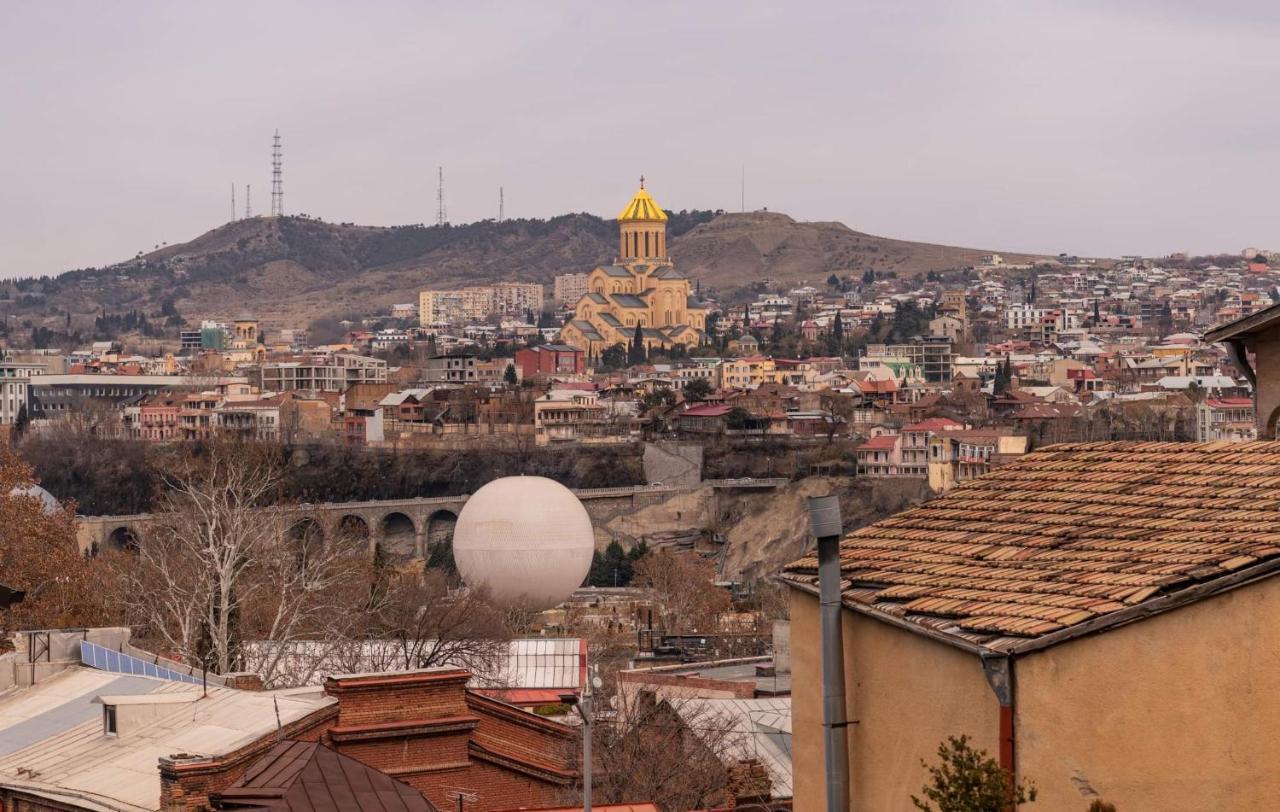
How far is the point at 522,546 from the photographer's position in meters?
51.2

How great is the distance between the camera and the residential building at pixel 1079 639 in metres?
6.43

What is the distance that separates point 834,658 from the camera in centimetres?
736

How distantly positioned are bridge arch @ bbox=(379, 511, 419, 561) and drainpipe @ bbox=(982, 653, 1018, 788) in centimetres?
10035

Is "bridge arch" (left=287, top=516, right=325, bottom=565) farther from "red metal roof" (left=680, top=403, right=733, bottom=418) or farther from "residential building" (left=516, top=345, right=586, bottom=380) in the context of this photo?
"residential building" (left=516, top=345, right=586, bottom=380)

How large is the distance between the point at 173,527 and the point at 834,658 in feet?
152

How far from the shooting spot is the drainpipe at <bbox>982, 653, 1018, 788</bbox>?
6496mm

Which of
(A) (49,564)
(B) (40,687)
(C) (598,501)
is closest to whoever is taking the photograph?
(B) (40,687)

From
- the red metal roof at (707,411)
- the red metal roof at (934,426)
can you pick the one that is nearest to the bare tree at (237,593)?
the red metal roof at (934,426)

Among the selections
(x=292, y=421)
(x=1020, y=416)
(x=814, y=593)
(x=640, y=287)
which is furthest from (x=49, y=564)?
(x=640, y=287)

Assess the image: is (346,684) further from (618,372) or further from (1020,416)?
(618,372)

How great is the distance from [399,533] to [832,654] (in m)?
103

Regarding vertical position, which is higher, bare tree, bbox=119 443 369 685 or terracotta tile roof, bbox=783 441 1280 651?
terracotta tile roof, bbox=783 441 1280 651

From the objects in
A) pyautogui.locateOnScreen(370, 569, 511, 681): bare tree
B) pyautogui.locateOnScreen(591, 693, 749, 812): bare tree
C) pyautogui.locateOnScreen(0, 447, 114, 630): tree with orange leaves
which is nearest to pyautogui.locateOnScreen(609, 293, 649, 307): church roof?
pyautogui.locateOnScreen(370, 569, 511, 681): bare tree

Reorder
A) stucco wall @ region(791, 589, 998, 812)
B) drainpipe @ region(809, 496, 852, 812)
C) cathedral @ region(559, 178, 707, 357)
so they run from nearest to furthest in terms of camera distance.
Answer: stucco wall @ region(791, 589, 998, 812) → drainpipe @ region(809, 496, 852, 812) → cathedral @ region(559, 178, 707, 357)
